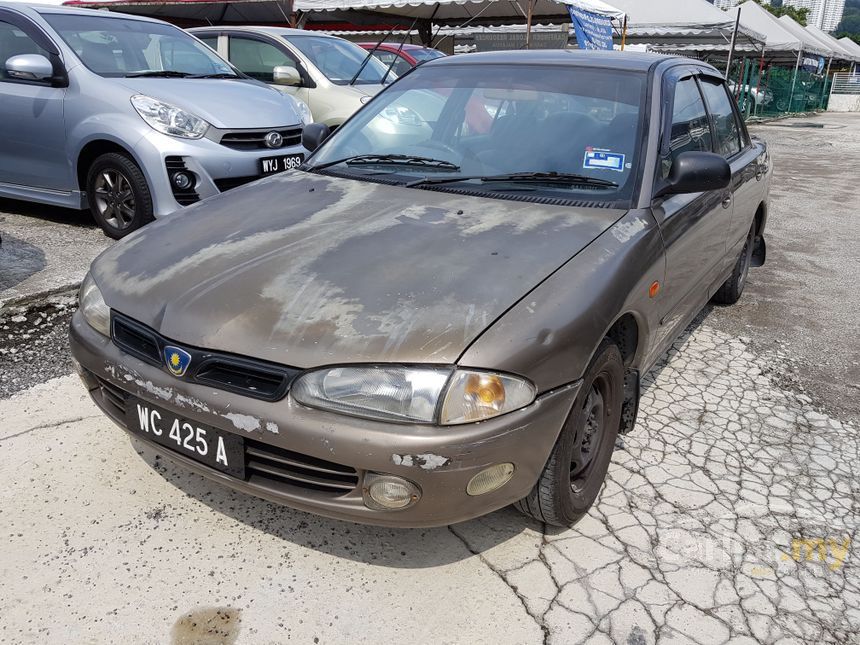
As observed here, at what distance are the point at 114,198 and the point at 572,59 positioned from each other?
344cm

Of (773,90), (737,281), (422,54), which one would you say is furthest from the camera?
(773,90)

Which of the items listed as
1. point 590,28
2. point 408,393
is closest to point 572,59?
point 408,393

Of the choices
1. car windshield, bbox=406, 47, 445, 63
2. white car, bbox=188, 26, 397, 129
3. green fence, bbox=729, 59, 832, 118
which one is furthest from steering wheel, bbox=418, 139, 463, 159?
green fence, bbox=729, 59, 832, 118

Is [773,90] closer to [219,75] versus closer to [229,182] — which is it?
[219,75]

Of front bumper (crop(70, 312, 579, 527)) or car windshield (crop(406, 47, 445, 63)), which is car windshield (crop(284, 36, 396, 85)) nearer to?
car windshield (crop(406, 47, 445, 63))

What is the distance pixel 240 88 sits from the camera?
570 centimetres

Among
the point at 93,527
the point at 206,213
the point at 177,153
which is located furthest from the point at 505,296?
the point at 177,153

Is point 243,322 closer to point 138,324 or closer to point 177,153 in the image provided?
point 138,324

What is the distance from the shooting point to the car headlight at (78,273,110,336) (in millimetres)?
2273

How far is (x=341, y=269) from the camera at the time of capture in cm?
218

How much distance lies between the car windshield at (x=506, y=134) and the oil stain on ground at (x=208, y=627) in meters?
1.72

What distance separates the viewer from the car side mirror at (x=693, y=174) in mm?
2674

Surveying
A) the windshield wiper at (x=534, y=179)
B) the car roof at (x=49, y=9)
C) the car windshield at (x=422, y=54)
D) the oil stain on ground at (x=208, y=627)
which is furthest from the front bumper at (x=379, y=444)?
the car windshield at (x=422, y=54)

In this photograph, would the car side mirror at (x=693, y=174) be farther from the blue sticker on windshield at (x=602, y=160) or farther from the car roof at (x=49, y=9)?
the car roof at (x=49, y=9)
